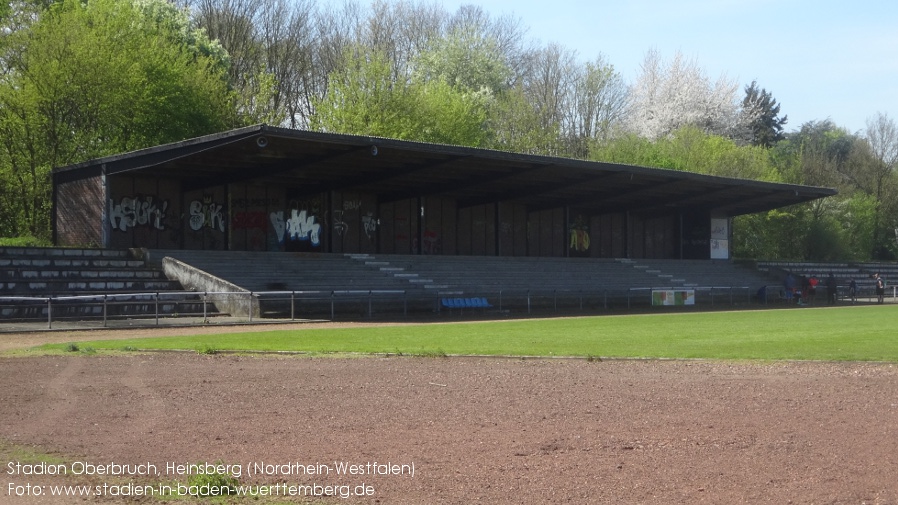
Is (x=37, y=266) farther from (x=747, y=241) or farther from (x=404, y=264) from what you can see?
(x=747, y=241)

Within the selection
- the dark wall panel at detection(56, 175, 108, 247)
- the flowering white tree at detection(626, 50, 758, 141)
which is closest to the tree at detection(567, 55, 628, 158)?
the flowering white tree at detection(626, 50, 758, 141)

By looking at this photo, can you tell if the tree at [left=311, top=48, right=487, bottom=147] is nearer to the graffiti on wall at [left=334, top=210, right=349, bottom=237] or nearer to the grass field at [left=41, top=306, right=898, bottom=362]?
the graffiti on wall at [left=334, top=210, right=349, bottom=237]

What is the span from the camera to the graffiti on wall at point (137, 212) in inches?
1529

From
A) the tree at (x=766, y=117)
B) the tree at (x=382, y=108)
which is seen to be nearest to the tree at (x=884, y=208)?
the tree at (x=766, y=117)

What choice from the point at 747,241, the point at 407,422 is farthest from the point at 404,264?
the point at 747,241

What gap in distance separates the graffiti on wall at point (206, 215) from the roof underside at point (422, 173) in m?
0.95

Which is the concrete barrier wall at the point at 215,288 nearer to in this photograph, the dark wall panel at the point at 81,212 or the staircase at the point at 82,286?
the staircase at the point at 82,286

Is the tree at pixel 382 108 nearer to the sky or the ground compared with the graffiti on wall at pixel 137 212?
nearer to the sky

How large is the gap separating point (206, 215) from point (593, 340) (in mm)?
24729

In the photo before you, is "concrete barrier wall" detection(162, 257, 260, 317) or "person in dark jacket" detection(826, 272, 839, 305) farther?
"person in dark jacket" detection(826, 272, 839, 305)

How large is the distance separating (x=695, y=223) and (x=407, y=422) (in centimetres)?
5331

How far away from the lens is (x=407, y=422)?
10734mm

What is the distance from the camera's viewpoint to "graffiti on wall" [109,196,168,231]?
38.8m

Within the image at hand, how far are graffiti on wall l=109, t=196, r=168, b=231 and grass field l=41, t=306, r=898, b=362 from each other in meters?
14.2
